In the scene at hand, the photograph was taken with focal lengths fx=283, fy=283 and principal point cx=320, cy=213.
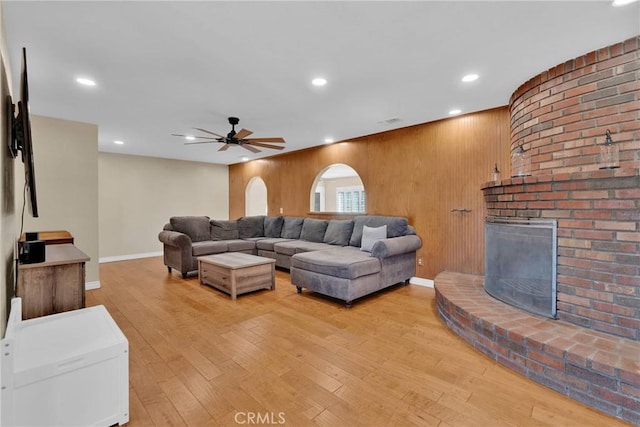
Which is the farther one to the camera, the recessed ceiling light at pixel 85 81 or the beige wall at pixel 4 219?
the recessed ceiling light at pixel 85 81

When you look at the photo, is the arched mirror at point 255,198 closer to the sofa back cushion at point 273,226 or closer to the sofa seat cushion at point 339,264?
the sofa back cushion at point 273,226

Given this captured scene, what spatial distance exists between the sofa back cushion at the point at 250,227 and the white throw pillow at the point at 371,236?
277 cm

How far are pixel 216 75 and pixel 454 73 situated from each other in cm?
223

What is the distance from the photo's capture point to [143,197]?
21.7ft

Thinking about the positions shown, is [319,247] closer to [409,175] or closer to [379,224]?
[379,224]

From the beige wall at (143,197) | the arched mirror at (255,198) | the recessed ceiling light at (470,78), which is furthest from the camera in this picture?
the arched mirror at (255,198)

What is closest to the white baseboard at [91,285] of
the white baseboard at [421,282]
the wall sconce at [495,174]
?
the white baseboard at [421,282]

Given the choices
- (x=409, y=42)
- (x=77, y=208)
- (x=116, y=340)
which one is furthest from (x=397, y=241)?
(x=77, y=208)

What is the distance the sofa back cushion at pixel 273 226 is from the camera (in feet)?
19.7

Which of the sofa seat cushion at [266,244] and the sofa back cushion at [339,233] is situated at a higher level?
the sofa back cushion at [339,233]

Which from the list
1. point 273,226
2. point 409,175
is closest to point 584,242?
point 409,175

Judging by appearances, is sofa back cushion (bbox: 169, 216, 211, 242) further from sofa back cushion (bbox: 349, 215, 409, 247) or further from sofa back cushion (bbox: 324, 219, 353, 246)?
sofa back cushion (bbox: 349, 215, 409, 247)

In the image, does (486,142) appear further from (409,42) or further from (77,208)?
(77,208)

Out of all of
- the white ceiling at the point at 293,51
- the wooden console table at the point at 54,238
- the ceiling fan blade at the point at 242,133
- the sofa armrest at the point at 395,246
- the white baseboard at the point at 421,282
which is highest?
the white ceiling at the point at 293,51
